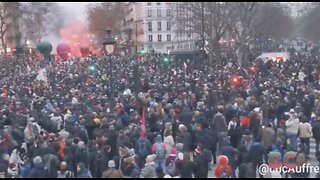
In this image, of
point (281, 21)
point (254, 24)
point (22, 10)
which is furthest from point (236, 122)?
point (281, 21)

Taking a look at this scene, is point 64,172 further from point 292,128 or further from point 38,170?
point 292,128

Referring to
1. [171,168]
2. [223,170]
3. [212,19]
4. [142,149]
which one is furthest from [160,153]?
[212,19]

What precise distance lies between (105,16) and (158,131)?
79057 millimetres

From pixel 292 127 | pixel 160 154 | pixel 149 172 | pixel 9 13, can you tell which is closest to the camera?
pixel 149 172

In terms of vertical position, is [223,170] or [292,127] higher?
[292,127]

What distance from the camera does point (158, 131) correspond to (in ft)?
57.3

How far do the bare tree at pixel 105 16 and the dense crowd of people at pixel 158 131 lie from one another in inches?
2674

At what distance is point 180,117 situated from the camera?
17.2m

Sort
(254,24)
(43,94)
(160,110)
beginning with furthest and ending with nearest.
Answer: (254,24) → (43,94) → (160,110)

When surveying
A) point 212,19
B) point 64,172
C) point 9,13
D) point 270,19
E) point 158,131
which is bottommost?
point 158,131

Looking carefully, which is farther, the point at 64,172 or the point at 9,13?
the point at 9,13

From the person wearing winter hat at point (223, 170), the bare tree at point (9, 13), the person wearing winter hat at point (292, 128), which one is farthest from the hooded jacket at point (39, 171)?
the bare tree at point (9, 13)

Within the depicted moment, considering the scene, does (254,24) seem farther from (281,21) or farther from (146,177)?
(146,177)

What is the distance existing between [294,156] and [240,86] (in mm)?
13657
